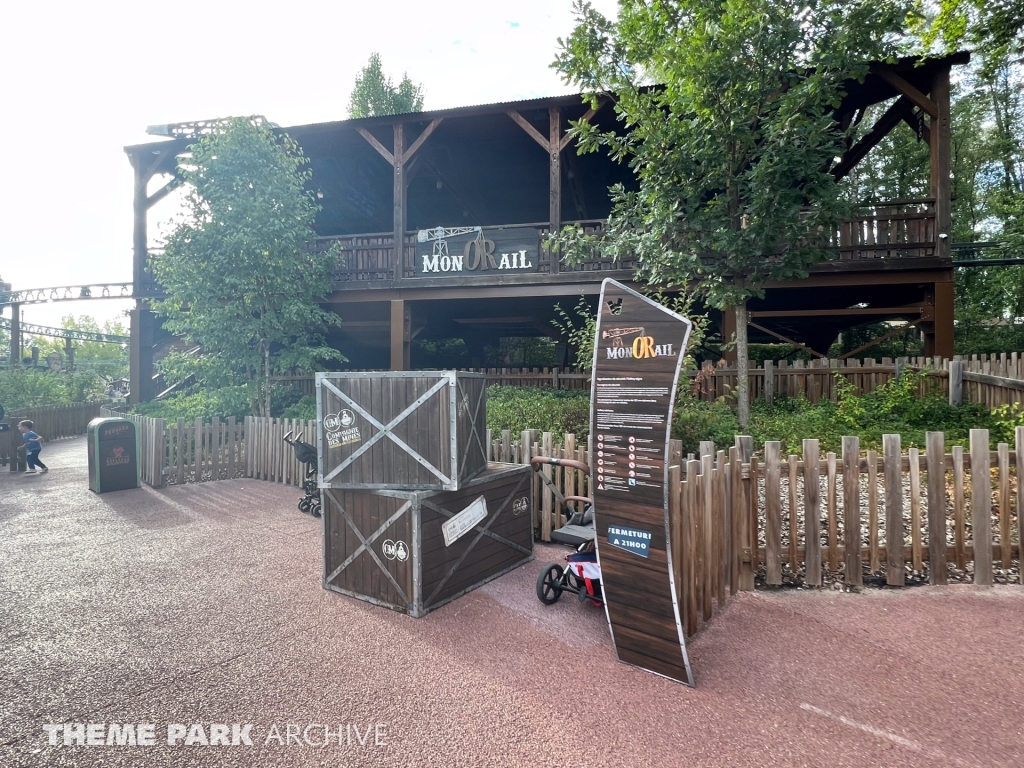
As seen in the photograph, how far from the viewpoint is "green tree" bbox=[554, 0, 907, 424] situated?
25.4 feet

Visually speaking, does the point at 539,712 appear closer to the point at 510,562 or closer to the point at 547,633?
the point at 547,633

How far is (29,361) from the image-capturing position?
37562 mm

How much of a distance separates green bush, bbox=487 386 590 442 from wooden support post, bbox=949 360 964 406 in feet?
22.0

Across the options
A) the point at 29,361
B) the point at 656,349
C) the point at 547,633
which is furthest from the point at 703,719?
the point at 29,361

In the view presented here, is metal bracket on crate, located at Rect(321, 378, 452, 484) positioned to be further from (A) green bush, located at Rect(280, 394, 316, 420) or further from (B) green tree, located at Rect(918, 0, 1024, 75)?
(B) green tree, located at Rect(918, 0, 1024, 75)

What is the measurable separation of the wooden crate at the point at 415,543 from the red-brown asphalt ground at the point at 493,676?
0.21 meters

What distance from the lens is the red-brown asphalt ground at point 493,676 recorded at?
9.03 feet

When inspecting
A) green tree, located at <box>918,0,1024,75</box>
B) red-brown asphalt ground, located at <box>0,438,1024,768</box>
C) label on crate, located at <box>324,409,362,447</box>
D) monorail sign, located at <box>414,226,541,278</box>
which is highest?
green tree, located at <box>918,0,1024,75</box>

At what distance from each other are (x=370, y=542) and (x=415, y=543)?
0.59 m

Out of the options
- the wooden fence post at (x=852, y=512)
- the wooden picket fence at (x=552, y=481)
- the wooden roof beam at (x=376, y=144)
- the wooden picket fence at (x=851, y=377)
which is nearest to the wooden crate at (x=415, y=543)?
the wooden picket fence at (x=552, y=481)

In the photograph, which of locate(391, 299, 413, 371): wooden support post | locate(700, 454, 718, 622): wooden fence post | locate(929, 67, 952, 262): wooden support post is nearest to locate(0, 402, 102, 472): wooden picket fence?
locate(391, 299, 413, 371): wooden support post

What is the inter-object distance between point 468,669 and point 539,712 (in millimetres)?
674

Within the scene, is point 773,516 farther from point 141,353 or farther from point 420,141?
point 141,353

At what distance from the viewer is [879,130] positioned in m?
12.8
